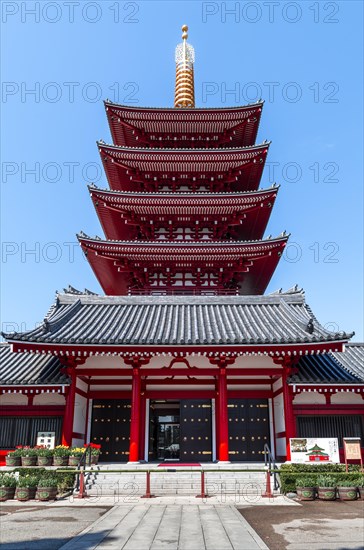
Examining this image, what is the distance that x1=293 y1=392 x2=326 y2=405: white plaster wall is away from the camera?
19125 millimetres

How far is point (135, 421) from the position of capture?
1759 cm

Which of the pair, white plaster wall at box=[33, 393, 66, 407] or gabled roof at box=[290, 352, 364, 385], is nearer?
gabled roof at box=[290, 352, 364, 385]

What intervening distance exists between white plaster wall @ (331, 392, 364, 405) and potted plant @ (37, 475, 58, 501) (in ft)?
39.4

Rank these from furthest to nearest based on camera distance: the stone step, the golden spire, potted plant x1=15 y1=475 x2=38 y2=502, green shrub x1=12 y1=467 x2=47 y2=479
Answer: the golden spire → green shrub x1=12 y1=467 x2=47 y2=479 → the stone step → potted plant x1=15 y1=475 x2=38 y2=502

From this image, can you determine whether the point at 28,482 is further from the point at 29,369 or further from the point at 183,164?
the point at 183,164

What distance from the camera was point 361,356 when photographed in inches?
874

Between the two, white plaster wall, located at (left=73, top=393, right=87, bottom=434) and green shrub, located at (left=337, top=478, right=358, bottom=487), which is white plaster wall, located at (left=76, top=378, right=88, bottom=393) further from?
green shrub, located at (left=337, top=478, right=358, bottom=487)

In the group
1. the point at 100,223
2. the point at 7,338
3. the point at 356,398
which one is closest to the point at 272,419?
the point at 356,398

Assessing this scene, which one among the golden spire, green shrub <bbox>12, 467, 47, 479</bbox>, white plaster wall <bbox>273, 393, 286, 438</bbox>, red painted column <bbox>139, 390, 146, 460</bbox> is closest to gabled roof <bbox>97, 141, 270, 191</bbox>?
the golden spire

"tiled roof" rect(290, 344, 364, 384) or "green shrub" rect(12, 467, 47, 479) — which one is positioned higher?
"tiled roof" rect(290, 344, 364, 384)

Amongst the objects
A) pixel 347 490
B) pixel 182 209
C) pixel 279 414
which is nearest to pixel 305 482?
pixel 347 490

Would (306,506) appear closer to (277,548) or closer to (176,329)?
(277,548)

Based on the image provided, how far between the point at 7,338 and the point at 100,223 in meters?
14.1

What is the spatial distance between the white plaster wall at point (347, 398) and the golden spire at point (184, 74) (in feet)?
74.7
